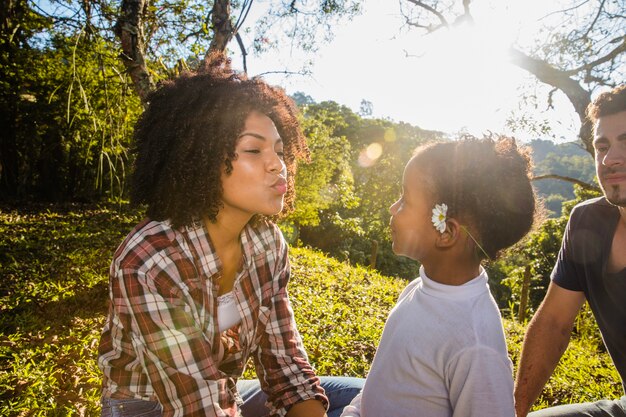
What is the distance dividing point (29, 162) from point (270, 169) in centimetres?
1573

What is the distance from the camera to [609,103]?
199cm

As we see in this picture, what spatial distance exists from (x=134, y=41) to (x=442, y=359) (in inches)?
180

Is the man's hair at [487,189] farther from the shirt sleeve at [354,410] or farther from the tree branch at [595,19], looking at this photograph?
the tree branch at [595,19]

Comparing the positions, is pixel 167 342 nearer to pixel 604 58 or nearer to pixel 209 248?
pixel 209 248

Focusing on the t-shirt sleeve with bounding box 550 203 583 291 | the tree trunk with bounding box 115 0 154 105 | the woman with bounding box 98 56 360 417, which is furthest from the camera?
the tree trunk with bounding box 115 0 154 105

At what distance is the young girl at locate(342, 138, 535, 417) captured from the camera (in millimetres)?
1338

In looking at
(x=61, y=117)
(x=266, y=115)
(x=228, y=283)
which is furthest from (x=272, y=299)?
(x=61, y=117)

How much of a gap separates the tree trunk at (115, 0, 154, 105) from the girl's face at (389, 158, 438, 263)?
11.9 feet

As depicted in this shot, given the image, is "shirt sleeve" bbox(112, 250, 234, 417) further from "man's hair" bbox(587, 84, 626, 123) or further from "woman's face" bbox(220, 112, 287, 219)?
"man's hair" bbox(587, 84, 626, 123)

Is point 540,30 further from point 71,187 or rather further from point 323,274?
point 71,187

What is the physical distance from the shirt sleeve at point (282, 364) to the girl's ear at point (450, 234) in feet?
2.90

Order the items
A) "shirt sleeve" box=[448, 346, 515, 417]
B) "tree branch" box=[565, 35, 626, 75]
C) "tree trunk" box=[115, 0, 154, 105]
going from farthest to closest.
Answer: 1. "tree branch" box=[565, 35, 626, 75]
2. "tree trunk" box=[115, 0, 154, 105]
3. "shirt sleeve" box=[448, 346, 515, 417]

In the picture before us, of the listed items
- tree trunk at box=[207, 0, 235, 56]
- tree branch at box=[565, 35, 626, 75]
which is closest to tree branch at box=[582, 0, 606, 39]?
tree branch at box=[565, 35, 626, 75]

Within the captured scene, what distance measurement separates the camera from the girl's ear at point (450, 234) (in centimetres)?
150
